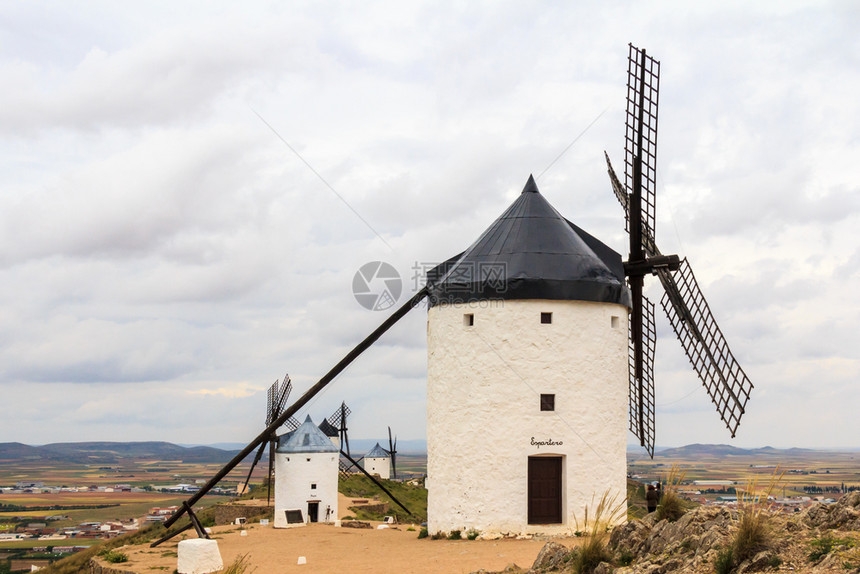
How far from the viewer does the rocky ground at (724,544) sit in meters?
7.91

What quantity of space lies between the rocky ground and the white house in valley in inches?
223

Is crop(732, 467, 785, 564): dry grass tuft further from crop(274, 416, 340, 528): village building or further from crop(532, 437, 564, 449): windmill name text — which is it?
crop(274, 416, 340, 528): village building

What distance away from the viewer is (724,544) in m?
8.84

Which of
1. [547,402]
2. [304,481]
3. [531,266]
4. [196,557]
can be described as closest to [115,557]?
[196,557]

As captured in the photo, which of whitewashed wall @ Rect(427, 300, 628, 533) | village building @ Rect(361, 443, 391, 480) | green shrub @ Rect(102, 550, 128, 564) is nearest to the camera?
green shrub @ Rect(102, 550, 128, 564)

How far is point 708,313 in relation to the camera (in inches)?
734

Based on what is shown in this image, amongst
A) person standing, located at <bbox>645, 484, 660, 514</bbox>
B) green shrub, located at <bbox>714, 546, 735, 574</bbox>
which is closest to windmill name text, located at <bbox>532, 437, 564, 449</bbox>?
person standing, located at <bbox>645, 484, 660, 514</bbox>

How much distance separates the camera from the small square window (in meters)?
17.0

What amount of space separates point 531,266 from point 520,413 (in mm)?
3357

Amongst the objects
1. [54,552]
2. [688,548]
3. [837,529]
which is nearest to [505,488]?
[688,548]

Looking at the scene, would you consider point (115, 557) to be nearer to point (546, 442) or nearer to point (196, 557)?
point (196, 557)

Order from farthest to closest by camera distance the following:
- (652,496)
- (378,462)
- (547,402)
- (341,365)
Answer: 1. (378,462)
2. (341,365)
3. (547,402)
4. (652,496)

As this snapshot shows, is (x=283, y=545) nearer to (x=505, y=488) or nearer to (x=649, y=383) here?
(x=505, y=488)

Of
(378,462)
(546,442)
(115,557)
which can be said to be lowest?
(378,462)
